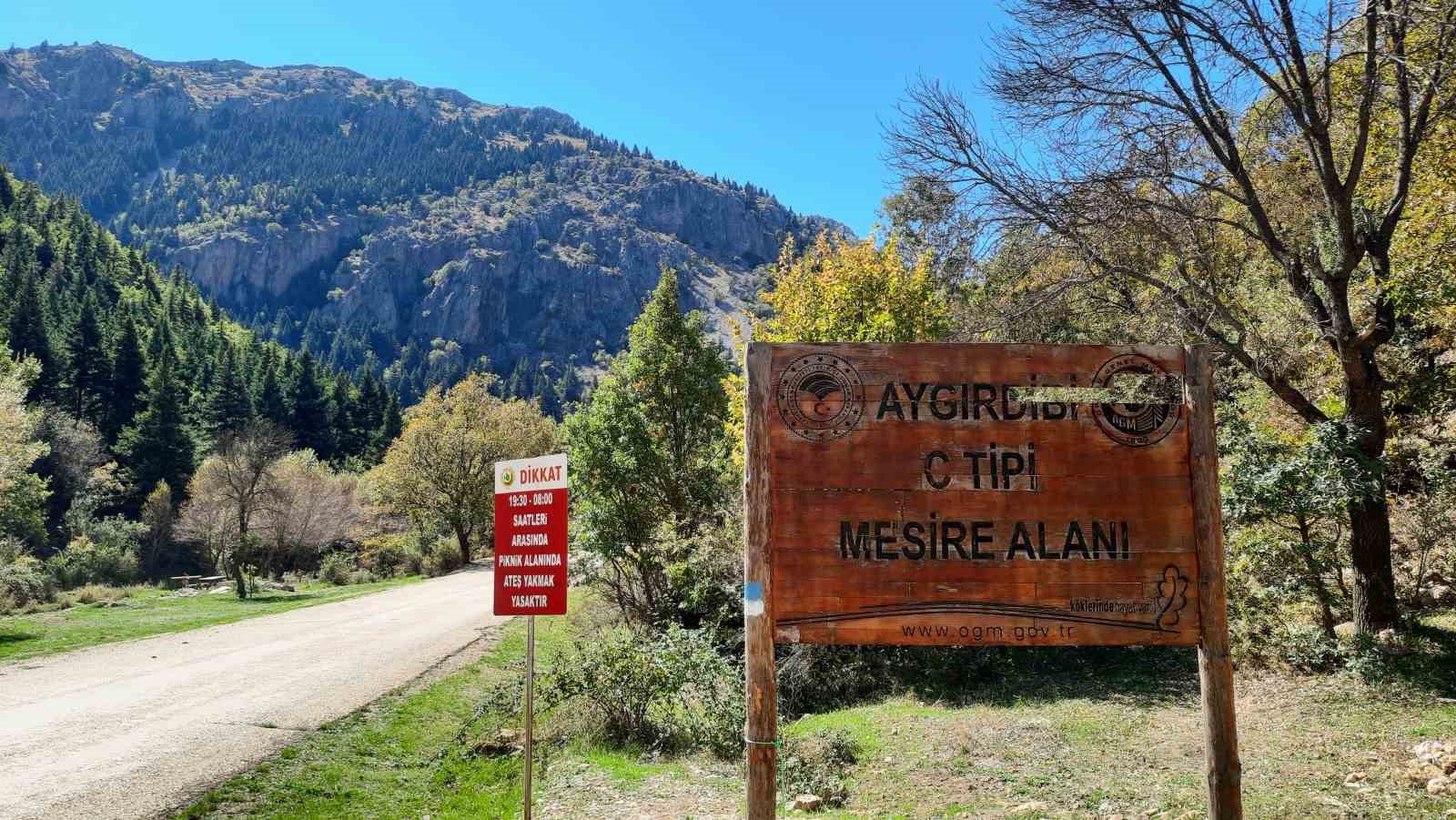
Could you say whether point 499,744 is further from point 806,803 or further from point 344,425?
point 344,425

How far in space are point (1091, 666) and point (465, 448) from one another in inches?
1371

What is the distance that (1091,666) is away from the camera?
A: 12664mm

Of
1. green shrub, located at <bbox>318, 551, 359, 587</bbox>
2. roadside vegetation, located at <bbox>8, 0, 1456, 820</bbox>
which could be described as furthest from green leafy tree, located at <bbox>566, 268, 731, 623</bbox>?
green shrub, located at <bbox>318, 551, 359, 587</bbox>

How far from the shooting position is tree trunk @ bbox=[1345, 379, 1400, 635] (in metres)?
9.91

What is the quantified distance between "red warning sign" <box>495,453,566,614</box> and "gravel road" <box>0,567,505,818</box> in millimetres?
3744

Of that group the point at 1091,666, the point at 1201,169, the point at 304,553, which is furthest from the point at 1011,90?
the point at 304,553

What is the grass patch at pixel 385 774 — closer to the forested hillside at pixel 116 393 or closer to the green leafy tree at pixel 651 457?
the green leafy tree at pixel 651 457

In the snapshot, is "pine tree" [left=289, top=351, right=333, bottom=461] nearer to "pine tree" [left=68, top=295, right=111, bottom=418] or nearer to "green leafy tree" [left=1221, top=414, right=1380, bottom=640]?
"pine tree" [left=68, top=295, right=111, bottom=418]

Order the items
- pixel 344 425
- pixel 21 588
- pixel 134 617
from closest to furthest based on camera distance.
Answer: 1. pixel 134 617
2. pixel 21 588
3. pixel 344 425

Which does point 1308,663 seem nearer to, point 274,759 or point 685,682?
point 685,682

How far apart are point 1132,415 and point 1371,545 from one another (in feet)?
24.6

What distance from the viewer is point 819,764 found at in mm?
7965

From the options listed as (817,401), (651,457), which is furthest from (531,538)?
(651,457)

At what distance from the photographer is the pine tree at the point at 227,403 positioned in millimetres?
68500
